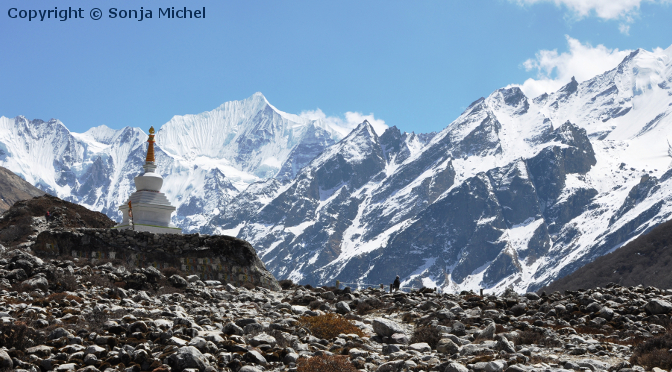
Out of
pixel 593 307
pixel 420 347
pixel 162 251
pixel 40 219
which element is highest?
pixel 40 219

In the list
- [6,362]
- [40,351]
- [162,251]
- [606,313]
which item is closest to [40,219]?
[162,251]

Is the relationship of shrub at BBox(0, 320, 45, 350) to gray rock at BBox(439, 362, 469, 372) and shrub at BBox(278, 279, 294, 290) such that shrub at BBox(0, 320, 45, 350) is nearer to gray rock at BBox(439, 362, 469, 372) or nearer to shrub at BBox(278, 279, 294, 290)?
gray rock at BBox(439, 362, 469, 372)

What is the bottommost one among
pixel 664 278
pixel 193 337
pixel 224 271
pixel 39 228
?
pixel 193 337

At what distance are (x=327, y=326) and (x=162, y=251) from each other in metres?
17.9

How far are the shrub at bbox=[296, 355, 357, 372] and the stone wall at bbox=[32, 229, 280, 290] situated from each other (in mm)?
19601

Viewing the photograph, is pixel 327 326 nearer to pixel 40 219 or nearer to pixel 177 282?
pixel 177 282

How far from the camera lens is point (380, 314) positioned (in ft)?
81.0

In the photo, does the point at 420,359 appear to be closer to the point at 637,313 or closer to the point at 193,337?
the point at 193,337

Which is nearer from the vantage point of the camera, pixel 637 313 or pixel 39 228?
pixel 637 313

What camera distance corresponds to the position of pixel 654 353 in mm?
15328

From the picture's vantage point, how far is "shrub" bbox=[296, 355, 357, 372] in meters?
13.8

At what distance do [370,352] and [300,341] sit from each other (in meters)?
1.92

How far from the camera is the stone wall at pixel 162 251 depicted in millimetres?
33906

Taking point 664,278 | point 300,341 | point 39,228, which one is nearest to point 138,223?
point 39,228
